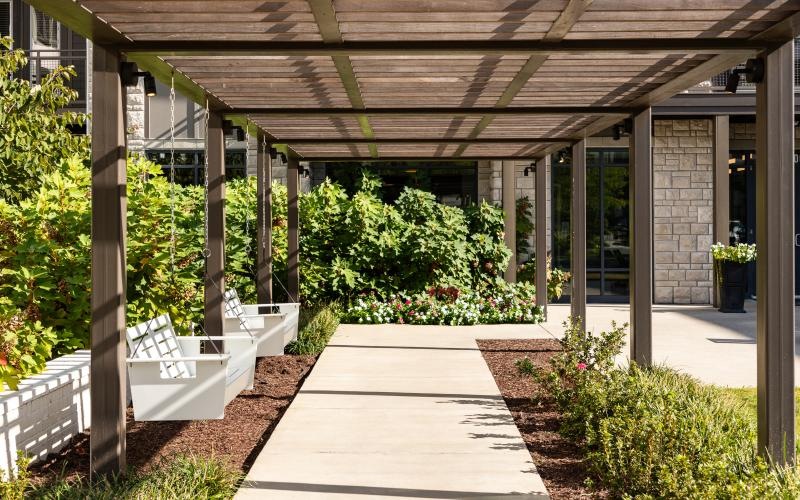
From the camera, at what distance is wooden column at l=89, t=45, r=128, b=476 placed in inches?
212

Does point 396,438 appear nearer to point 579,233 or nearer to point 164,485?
point 164,485

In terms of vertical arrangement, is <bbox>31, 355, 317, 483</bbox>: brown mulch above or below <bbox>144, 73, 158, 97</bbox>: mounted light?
below

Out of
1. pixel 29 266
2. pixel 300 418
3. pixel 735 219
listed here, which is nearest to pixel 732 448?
pixel 300 418

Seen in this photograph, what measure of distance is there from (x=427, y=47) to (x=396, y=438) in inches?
115

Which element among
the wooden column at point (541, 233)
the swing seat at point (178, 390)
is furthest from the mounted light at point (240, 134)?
the wooden column at point (541, 233)

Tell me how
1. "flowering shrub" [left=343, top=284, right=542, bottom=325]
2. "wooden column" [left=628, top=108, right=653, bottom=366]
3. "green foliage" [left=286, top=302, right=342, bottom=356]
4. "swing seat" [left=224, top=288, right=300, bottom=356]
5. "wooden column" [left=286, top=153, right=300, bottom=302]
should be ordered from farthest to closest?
"flowering shrub" [left=343, top=284, right=542, bottom=325] → "wooden column" [left=286, top=153, right=300, bottom=302] → "green foliage" [left=286, top=302, right=342, bottom=356] → "swing seat" [left=224, top=288, right=300, bottom=356] → "wooden column" [left=628, top=108, right=653, bottom=366]

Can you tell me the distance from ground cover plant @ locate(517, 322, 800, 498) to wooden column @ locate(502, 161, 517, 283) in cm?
833

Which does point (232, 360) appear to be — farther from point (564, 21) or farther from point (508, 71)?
point (564, 21)

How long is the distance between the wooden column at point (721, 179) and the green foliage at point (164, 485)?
14.3 m

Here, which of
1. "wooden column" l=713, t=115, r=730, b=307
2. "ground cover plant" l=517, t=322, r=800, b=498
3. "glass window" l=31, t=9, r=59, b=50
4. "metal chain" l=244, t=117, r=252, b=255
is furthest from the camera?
"glass window" l=31, t=9, r=59, b=50

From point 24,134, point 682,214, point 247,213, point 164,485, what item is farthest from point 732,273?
point 164,485

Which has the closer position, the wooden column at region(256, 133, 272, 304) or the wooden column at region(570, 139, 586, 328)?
the wooden column at region(570, 139, 586, 328)

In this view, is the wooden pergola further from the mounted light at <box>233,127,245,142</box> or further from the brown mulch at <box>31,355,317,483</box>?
the mounted light at <box>233,127,245,142</box>

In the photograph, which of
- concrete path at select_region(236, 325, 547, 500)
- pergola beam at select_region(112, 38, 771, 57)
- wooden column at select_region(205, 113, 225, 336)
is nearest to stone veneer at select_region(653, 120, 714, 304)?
concrete path at select_region(236, 325, 547, 500)
